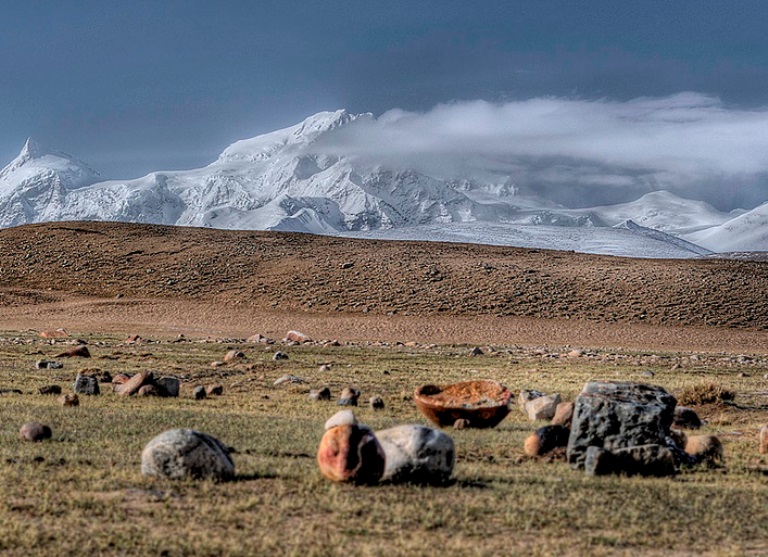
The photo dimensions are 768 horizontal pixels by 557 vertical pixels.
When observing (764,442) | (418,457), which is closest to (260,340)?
(764,442)

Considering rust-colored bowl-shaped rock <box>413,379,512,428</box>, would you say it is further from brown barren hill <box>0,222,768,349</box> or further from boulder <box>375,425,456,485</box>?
brown barren hill <box>0,222,768,349</box>

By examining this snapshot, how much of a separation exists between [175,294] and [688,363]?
3789cm

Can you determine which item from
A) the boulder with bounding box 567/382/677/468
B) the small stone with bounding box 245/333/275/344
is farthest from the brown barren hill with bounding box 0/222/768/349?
the boulder with bounding box 567/382/677/468

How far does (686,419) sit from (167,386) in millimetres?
12131

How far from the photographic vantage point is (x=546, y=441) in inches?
583

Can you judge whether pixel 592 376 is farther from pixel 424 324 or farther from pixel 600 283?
pixel 600 283

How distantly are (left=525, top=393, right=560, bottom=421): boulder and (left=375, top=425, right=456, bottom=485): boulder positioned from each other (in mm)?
8168

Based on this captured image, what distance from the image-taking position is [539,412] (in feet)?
64.5

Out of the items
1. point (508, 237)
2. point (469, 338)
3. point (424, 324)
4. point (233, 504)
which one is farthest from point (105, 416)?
point (508, 237)

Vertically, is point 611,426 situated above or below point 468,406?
above

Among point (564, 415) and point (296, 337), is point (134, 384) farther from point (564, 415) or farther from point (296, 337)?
point (296, 337)

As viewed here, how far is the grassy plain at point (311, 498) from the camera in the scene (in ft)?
29.9

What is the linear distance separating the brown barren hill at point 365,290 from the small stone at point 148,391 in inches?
1020

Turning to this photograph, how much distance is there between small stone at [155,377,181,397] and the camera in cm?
2108
